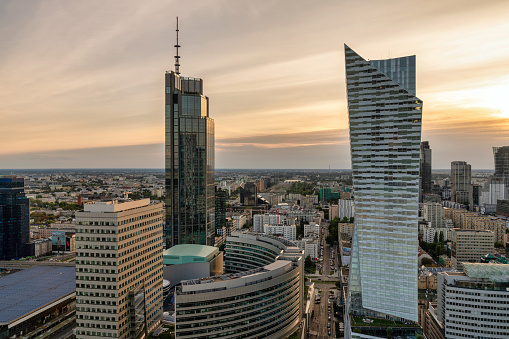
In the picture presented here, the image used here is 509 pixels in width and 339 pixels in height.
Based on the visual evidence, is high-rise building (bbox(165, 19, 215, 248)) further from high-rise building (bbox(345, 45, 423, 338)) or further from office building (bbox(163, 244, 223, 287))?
high-rise building (bbox(345, 45, 423, 338))

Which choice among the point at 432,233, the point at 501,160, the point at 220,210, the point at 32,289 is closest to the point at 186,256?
the point at 32,289

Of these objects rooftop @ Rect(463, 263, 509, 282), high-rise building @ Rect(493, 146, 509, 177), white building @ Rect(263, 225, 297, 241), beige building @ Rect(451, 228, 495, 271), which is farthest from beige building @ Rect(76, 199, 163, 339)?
high-rise building @ Rect(493, 146, 509, 177)

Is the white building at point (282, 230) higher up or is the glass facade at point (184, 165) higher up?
the glass facade at point (184, 165)

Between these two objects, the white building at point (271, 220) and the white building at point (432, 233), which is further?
the white building at point (271, 220)

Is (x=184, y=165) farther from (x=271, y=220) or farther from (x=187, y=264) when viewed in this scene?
(x=271, y=220)

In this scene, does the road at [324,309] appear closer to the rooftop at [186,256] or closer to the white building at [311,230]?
the white building at [311,230]

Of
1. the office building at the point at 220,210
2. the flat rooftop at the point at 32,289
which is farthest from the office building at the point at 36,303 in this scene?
the office building at the point at 220,210
